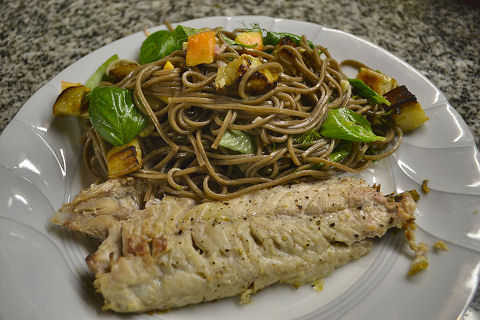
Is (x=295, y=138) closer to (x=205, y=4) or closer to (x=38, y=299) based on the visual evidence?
(x=38, y=299)

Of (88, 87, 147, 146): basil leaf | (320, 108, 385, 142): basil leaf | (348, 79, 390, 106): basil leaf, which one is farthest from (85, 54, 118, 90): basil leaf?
(348, 79, 390, 106): basil leaf

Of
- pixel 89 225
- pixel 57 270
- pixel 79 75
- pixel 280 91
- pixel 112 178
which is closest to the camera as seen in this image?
pixel 57 270

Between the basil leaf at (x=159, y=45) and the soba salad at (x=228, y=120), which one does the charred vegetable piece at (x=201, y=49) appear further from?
the basil leaf at (x=159, y=45)

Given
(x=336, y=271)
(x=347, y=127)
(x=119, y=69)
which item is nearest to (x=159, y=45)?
(x=119, y=69)

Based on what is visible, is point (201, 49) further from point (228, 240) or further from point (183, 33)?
point (228, 240)

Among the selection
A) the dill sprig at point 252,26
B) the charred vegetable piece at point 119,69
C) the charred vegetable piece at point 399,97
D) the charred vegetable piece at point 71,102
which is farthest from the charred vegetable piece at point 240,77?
the charred vegetable piece at point 71,102

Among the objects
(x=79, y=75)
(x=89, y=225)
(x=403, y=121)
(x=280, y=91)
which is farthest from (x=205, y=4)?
(x=89, y=225)
